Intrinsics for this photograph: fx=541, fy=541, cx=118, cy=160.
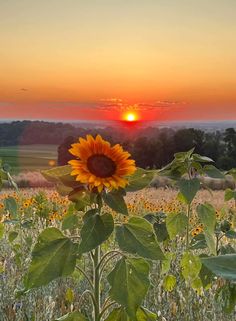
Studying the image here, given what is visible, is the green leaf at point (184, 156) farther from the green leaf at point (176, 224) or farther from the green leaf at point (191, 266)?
the green leaf at point (191, 266)

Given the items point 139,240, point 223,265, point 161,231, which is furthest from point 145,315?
point 223,265

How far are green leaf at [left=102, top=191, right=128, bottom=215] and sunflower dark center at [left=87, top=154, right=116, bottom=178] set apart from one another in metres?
0.06

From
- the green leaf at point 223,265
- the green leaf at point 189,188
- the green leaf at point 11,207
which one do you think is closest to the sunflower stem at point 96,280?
the green leaf at point 189,188

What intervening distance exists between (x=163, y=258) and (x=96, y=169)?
0.26 meters

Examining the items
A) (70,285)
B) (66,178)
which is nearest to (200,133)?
(70,285)

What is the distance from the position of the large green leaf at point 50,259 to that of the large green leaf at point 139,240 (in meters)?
0.13

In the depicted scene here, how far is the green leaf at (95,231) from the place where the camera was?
1186 millimetres

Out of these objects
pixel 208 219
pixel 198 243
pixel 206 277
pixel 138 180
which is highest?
pixel 138 180

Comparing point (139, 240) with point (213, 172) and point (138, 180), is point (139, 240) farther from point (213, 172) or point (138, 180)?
point (213, 172)

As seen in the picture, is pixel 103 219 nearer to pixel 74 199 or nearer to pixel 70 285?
pixel 74 199

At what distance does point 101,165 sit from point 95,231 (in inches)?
6.5

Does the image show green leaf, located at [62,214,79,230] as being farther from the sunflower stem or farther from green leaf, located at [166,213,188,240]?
green leaf, located at [166,213,188,240]

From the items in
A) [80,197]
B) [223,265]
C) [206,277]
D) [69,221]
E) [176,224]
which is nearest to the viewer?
[223,265]

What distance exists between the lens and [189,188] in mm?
1585
